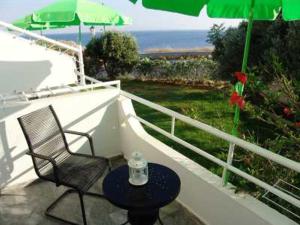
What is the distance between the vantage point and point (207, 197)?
305 centimetres

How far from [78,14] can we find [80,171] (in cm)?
371

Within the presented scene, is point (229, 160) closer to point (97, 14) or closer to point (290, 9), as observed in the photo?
point (290, 9)

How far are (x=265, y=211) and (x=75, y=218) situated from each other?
195 centimetres

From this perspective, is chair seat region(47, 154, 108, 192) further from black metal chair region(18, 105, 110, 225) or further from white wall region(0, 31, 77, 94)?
white wall region(0, 31, 77, 94)

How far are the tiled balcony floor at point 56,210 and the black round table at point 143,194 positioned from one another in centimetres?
66

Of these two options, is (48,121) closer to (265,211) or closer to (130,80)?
(265,211)

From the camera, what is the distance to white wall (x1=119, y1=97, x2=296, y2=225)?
253 centimetres

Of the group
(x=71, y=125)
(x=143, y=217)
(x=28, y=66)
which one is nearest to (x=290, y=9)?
(x=143, y=217)

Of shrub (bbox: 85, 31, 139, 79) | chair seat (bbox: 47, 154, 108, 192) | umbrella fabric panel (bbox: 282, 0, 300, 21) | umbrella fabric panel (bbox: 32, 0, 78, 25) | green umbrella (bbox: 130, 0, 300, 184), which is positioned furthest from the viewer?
shrub (bbox: 85, 31, 139, 79)

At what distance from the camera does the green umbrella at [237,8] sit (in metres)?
2.20

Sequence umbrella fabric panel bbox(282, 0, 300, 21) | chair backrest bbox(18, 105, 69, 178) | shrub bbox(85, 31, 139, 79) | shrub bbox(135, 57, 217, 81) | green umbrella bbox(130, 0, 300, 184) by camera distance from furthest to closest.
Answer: shrub bbox(85, 31, 139, 79)
shrub bbox(135, 57, 217, 81)
chair backrest bbox(18, 105, 69, 178)
green umbrella bbox(130, 0, 300, 184)
umbrella fabric panel bbox(282, 0, 300, 21)

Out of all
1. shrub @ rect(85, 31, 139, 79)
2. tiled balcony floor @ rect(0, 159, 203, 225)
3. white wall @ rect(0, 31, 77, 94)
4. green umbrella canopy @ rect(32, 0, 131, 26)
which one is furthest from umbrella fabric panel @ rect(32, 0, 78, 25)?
shrub @ rect(85, 31, 139, 79)

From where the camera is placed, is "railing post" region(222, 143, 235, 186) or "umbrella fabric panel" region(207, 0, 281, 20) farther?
"umbrella fabric panel" region(207, 0, 281, 20)

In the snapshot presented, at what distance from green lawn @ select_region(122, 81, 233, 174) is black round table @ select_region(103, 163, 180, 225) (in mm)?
1287
